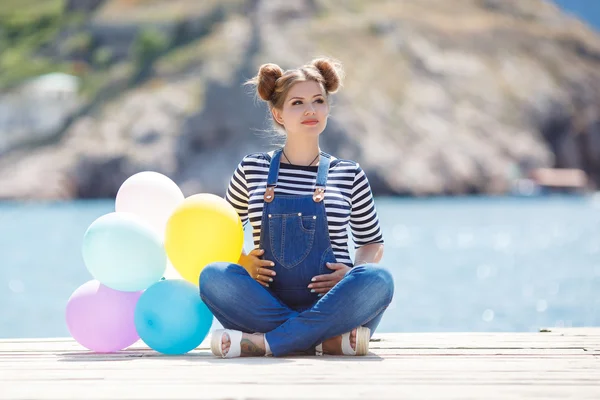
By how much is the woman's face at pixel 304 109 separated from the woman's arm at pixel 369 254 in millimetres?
664

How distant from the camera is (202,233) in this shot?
192 inches

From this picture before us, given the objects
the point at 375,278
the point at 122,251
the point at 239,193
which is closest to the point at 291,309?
the point at 375,278

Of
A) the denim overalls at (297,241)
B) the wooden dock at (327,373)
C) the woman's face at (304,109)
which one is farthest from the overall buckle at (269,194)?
the wooden dock at (327,373)

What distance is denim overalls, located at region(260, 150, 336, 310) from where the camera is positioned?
4848 millimetres

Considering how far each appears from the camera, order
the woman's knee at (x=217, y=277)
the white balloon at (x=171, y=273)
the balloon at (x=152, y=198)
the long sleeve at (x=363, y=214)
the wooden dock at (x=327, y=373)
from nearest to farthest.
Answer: the wooden dock at (x=327, y=373) → the woman's knee at (x=217, y=277) → the long sleeve at (x=363, y=214) → the white balloon at (x=171, y=273) → the balloon at (x=152, y=198)

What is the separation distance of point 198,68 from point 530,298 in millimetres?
53144

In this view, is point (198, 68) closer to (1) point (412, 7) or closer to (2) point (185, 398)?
(1) point (412, 7)

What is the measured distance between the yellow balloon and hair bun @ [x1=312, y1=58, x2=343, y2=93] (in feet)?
2.80

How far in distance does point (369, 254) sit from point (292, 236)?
1.48ft

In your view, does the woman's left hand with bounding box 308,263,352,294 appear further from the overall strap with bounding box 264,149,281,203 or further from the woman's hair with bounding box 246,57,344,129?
the woman's hair with bounding box 246,57,344,129

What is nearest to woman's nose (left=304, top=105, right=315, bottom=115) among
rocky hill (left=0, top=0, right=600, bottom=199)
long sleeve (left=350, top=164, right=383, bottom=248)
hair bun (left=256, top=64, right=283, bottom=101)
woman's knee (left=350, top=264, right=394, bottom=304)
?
hair bun (left=256, top=64, right=283, bottom=101)

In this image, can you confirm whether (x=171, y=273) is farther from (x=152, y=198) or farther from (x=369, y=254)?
(x=369, y=254)

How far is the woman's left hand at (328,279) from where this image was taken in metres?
4.81

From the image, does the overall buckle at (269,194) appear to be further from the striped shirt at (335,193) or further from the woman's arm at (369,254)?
the woman's arm at (369,254)
